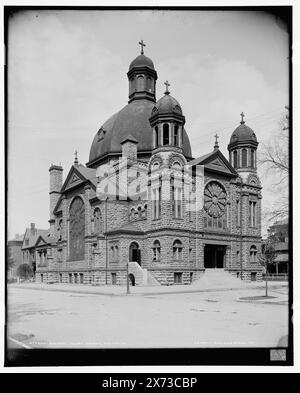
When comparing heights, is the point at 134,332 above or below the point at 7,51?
below

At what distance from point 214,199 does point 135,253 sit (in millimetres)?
8391

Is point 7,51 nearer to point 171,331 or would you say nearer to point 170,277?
point 171,331

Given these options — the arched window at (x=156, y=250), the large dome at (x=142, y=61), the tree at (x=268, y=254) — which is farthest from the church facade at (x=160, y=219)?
the large dome at (x=142, y=61)

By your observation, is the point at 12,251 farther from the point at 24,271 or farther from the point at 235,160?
the point at 235,160

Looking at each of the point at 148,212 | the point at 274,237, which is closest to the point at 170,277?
the point at 148,212

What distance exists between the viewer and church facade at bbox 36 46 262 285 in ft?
114

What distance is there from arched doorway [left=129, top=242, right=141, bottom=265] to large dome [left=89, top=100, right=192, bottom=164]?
1174 cm

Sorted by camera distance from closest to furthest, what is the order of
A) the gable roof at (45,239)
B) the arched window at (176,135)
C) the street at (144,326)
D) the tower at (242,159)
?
the street at (144,326) → the gable roof at (45,239) → the tower at (242,159) → the arched window at (176,135)

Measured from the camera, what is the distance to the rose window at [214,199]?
36.4 m

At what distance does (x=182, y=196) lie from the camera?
3472 cm

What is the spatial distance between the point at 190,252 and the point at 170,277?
326 cm

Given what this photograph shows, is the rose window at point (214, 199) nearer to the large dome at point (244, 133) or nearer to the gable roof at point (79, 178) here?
the large dome at point (244, 133)

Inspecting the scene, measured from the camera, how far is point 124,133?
147ft

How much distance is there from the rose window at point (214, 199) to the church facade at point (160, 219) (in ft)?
0.29
